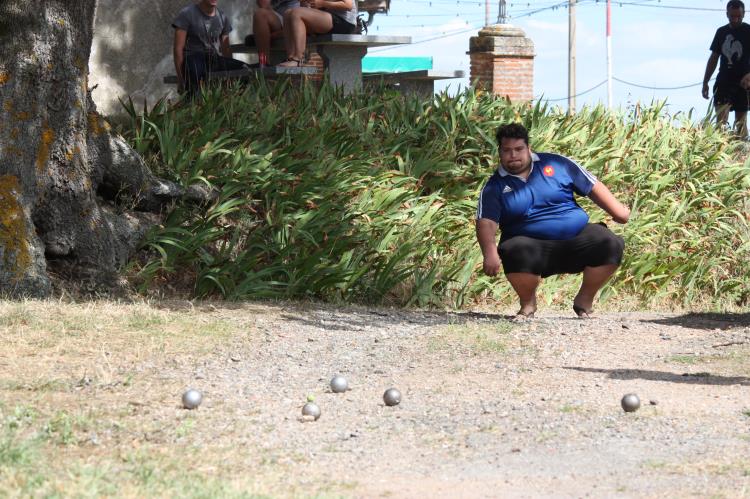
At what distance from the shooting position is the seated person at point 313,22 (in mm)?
11195

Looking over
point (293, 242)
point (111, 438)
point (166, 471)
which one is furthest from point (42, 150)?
point (166, 471)

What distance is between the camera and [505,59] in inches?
830

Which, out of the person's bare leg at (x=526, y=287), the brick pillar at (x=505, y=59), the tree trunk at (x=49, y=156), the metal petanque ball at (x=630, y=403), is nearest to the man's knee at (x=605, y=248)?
the person's bare leg at (x=526, y=287)

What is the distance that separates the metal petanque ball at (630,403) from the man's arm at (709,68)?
9805 millimetres

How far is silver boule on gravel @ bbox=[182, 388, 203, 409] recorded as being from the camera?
200 inches

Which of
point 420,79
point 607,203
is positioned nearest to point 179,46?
point 420,79

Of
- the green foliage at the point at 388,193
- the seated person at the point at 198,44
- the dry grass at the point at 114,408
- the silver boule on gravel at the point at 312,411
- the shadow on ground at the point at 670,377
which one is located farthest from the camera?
the seated person at the point at 198,44

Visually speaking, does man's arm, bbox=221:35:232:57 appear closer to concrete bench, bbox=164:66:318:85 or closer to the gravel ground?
concrete bench, bbox=164:66:318:85

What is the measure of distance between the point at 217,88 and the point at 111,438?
654cm

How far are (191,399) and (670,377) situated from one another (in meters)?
2.50

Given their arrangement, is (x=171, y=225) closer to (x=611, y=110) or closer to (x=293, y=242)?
(x=293, y=242)

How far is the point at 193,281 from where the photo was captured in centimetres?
870

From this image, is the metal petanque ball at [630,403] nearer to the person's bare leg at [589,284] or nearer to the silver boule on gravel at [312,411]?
the silver boule on gravel at [312,411]

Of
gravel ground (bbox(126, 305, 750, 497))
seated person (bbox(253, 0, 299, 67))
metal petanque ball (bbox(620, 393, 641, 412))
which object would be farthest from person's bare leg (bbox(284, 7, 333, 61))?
metal petanque ball (bbox(620, 393, 641, 412))
